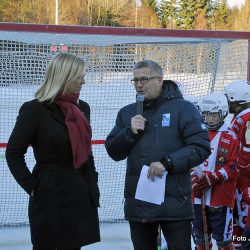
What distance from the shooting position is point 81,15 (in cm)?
5272

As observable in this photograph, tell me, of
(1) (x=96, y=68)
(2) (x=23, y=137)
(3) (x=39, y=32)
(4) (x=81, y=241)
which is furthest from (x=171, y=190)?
(1) (x=96, y=68)

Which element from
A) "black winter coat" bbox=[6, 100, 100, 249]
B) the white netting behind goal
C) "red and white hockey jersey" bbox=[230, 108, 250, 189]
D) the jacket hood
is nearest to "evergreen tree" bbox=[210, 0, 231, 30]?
the white netting behind goal

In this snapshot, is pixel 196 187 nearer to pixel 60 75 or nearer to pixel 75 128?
pixel 75 128

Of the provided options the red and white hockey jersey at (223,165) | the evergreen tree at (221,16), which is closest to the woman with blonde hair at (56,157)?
the red and white hockey jersey at (223,165)

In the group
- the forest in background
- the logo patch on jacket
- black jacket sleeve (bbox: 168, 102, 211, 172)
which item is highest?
the forest in background

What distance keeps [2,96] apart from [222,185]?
2541mm

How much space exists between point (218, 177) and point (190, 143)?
0.99 m

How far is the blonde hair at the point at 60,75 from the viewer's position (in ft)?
10.9

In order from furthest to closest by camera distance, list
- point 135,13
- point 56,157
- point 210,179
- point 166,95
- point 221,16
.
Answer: point 221,16 → point 135,13 → point 210,179 → point 166,95 → point 56,157

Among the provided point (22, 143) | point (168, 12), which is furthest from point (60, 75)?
point (168, 12)

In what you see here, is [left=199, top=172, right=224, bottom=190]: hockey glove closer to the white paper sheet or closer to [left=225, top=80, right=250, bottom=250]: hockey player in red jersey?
[left=225, top=80, right=250, bottom=250]: hockey player in red jersey

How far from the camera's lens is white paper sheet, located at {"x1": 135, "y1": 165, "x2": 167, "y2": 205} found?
349cm

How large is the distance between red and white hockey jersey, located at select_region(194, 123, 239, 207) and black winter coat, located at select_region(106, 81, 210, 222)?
913mm

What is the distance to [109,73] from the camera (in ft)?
19.3
